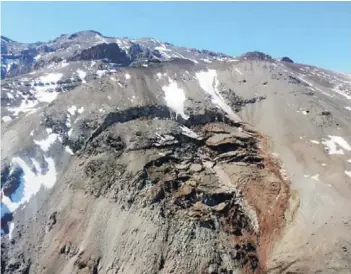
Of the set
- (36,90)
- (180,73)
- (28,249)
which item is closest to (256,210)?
(28,249)

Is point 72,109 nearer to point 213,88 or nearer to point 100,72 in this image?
point 213,88

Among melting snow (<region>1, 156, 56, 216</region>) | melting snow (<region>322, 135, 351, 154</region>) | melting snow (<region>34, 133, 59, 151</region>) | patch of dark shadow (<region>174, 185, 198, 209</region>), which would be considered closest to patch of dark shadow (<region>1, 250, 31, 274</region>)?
melting snow (<region>1, 156, 56, 216</region>)

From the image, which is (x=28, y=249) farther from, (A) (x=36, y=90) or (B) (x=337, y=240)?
(A) (x=36, y=90)

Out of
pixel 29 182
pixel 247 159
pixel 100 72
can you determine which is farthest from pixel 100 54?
pixel 247 159

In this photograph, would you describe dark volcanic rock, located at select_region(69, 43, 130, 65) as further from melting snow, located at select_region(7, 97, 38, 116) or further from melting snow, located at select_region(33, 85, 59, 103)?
melting snow, located at select_region(7, 97, 38, 116)

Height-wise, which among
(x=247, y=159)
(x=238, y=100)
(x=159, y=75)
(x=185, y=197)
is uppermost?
(x=159, y=75)

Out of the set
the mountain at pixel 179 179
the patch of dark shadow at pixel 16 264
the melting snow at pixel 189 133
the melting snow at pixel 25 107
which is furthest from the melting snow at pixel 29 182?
the melting snow at pixel 25 107
